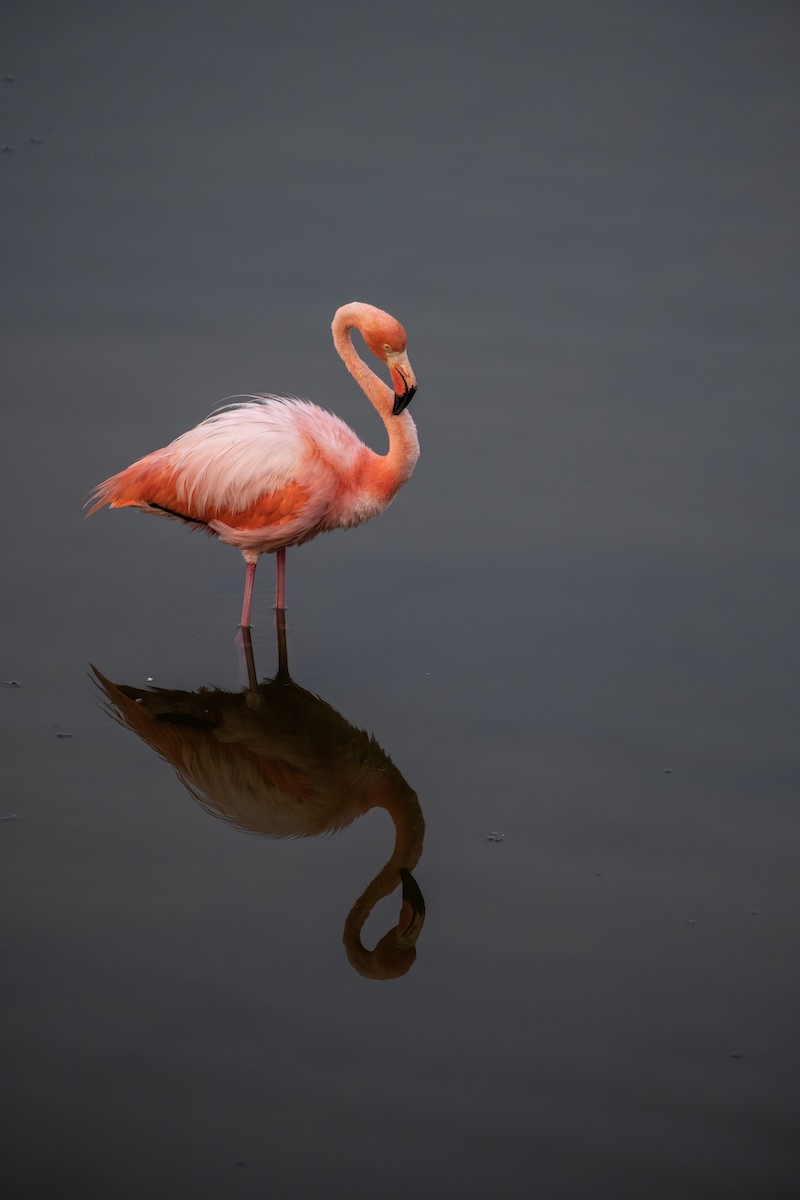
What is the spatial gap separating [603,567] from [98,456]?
8.10 ft

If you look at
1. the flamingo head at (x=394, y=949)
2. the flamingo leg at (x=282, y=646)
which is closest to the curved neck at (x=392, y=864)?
the flamingo head at (x=394, y=949)

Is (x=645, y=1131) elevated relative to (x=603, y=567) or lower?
lower

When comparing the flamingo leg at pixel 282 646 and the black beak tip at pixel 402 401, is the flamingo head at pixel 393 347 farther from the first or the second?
the flamingo leg at pixel 282 646

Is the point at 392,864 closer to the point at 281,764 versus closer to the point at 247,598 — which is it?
the point at 281,764

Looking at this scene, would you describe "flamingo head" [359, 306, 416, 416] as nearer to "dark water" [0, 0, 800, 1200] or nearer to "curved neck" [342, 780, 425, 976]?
"dark water" [0, 0, 800, 1200]

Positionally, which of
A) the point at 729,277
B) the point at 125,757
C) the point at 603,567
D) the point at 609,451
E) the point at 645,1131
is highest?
the point at 729,277

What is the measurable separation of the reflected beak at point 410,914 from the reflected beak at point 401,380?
6.95ft

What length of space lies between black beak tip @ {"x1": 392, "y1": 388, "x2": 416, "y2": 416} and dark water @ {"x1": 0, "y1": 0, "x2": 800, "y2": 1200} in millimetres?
793

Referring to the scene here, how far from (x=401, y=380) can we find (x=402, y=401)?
87mm

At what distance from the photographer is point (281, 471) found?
21.0ft

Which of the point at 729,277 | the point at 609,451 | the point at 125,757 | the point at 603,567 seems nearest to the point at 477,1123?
the point at 125,757

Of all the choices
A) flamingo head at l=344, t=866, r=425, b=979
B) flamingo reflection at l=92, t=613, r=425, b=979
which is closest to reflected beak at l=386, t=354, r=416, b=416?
flamingo reflection at l=92, t=613, r=425, b=979

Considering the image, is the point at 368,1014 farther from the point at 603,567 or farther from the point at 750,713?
the point at 603,567

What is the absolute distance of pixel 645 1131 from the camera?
420 cm
